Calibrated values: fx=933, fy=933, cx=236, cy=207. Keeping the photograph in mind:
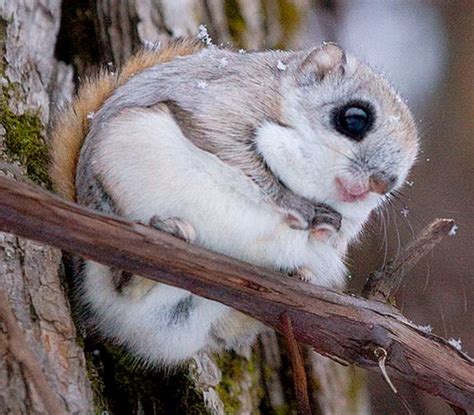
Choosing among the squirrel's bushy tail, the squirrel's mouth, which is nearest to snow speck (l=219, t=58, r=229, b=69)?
the squirrel's bushy tail

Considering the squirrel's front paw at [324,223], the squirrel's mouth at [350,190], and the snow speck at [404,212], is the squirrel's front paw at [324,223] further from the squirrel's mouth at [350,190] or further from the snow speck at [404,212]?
the snow speck at [404,212]

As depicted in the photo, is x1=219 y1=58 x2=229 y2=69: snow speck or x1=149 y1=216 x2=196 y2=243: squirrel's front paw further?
x1=219 y1=58 x2=229 y2=69: snow speck

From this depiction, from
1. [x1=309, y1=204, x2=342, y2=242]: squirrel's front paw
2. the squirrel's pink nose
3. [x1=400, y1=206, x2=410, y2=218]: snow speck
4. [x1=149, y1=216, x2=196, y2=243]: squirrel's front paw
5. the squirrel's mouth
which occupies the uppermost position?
the squirrel's pink nose

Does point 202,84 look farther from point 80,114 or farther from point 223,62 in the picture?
point 80,114

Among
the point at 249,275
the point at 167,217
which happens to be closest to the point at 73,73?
the point at 167,217

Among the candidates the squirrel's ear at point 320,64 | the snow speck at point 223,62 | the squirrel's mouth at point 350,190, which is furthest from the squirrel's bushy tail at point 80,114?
the squirrel's mouth at point 350,190

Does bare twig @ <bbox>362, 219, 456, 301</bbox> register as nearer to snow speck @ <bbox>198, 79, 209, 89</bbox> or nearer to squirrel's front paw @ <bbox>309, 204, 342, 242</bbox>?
squirrel's front paw @ <bbox>309, 204, 342, 242</bbox>
